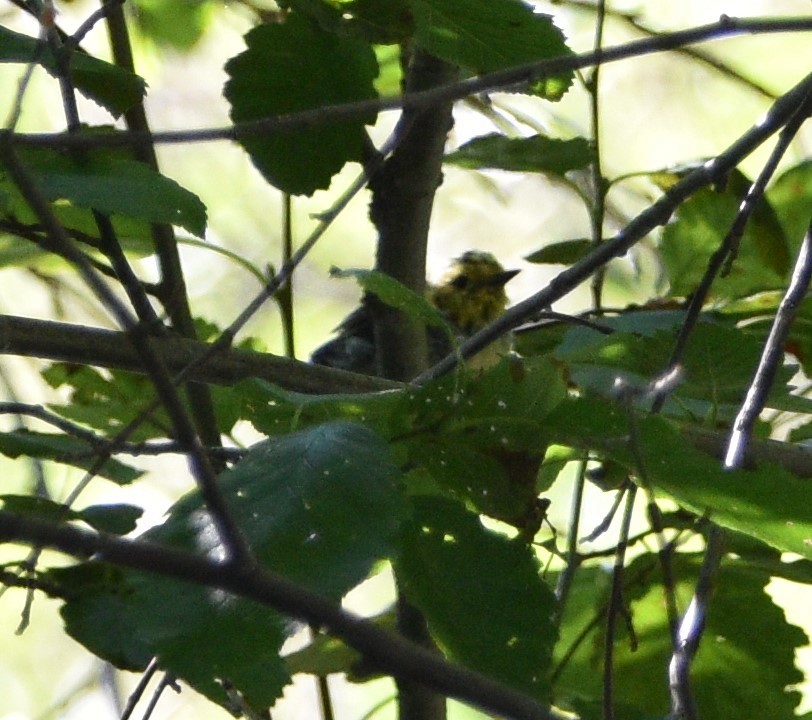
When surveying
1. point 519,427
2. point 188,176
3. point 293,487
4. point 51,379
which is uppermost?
point 188,176

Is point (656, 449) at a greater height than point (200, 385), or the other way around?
point (200, 385)

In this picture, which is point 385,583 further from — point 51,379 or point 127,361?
point 127,361

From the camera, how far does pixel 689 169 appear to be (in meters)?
1.55

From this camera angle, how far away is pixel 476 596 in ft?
2.77

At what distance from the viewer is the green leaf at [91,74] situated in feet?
3.10

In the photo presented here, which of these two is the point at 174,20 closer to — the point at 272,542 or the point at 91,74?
the point at 91,74

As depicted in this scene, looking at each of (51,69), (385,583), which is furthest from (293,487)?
(385,583)

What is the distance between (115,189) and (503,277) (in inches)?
102

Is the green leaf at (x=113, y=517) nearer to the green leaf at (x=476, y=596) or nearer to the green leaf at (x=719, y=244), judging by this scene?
the green leaf at (x=476, y=596)

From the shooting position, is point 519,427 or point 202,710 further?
point 202,710

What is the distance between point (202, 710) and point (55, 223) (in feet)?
8.68

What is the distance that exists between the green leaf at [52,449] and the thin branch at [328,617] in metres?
0.51

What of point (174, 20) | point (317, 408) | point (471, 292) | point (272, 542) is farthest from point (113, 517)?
point (471, 292)

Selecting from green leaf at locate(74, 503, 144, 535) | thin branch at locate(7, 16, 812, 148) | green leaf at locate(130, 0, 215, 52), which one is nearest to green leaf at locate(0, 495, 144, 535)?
green leaf at locate(74, 503, 144, 535)
